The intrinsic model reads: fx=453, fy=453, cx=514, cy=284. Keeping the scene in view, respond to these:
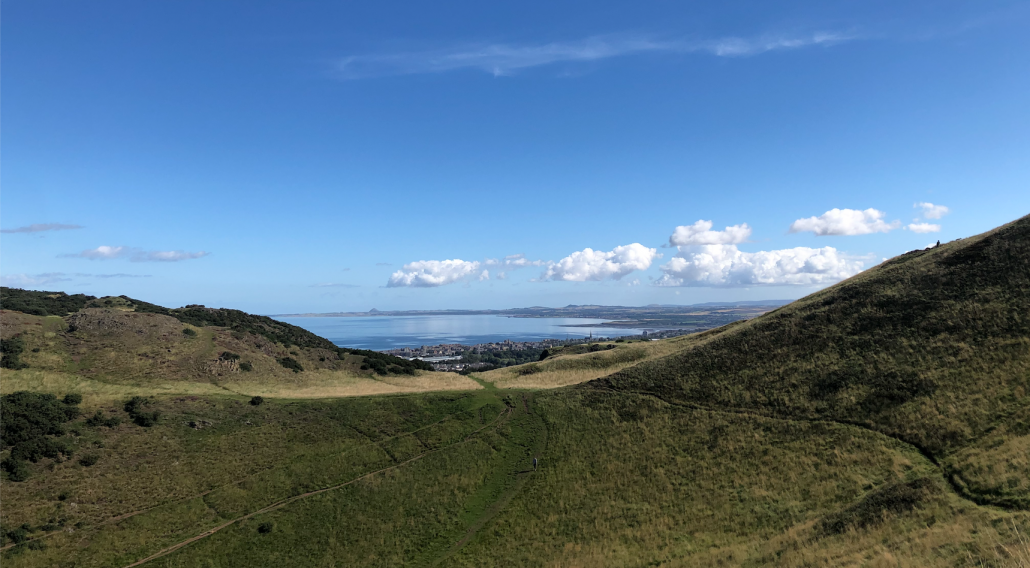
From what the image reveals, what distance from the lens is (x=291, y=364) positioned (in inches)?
2325

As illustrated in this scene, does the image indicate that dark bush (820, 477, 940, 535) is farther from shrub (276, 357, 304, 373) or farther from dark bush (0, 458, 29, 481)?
shrub (276, 357, 304, 373)

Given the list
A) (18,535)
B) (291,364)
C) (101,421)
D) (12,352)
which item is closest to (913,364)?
(18,535)

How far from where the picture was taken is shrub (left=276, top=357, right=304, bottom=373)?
5849 cm

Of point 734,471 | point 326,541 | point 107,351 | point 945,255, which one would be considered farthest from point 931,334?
point 107,351

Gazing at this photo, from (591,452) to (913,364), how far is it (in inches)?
1129

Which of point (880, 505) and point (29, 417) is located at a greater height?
point (29, 417)

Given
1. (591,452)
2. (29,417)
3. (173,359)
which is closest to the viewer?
(29,417)

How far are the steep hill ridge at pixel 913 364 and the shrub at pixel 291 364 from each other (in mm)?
37155

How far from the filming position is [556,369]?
217ft

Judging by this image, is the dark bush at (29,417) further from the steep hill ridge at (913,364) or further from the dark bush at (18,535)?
the steep hill ridge at (913,364)

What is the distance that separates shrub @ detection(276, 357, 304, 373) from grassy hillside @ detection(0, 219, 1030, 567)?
4.27 metres

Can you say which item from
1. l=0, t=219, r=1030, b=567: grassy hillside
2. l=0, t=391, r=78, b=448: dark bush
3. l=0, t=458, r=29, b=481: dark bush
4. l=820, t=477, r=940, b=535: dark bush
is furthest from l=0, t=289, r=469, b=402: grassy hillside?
l=820, t=477, r=940, b=535: dark bush

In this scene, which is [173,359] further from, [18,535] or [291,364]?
[18,535]

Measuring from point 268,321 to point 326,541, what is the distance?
59.9 metres
